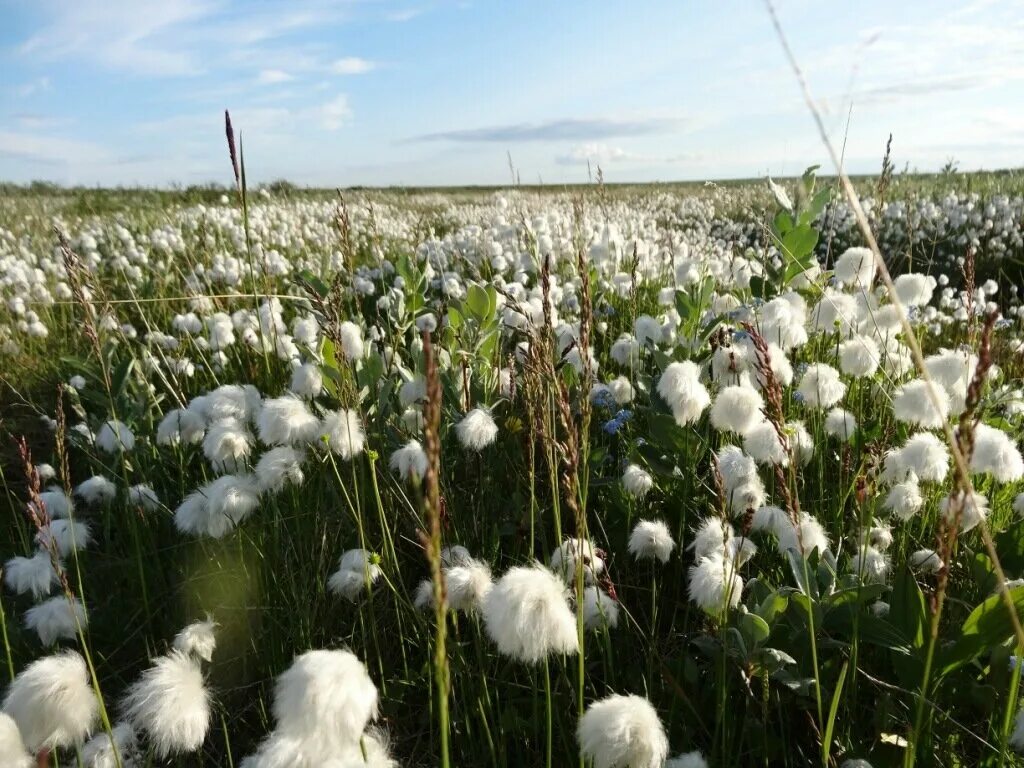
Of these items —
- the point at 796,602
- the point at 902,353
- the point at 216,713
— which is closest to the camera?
the point at 796,602

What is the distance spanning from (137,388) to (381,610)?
7.13 ft

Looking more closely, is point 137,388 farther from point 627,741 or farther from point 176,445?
point 627,741

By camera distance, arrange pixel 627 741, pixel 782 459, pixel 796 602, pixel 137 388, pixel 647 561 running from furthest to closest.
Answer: pixel 137 388
pixel 647 561
pixel 782 459
pixel 796 602
pixel 627 741

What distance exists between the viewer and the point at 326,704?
1.27m

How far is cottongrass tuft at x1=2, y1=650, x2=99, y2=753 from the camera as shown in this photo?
1593mm

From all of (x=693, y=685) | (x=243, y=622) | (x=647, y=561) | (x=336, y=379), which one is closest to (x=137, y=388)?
(x=336, y=379)

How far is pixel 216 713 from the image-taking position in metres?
2.22

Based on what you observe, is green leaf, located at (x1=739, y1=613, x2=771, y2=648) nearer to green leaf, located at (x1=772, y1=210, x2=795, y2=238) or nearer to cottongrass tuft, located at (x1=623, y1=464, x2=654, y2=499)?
cottongrass tuft, located at (x1=623, y1=464, x2=654, y2=499)

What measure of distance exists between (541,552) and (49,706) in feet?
5.47

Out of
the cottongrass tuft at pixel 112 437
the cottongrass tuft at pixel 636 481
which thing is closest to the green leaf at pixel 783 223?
the cottongrass tuft at pixel 636 481

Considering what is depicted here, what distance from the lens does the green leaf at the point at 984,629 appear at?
1730 mm

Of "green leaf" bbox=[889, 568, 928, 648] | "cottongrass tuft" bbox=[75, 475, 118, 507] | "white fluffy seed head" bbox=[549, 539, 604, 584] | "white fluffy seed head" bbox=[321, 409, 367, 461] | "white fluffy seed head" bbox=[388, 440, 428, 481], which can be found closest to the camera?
"green leaf" bbox=[889, 568, 928, 648]

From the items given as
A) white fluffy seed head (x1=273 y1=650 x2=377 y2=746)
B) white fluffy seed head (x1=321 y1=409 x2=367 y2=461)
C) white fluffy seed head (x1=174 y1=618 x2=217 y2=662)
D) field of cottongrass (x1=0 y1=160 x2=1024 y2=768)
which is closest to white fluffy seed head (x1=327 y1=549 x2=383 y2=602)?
field of cottongrass (x1=0 y1=160 x2=1024 y2=768)

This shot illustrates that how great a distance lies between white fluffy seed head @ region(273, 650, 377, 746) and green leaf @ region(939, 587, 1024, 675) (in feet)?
4.71
